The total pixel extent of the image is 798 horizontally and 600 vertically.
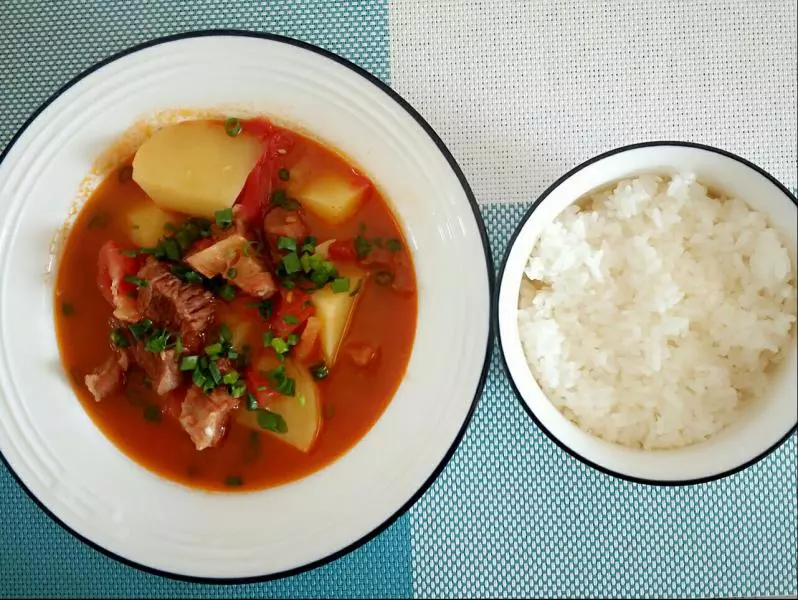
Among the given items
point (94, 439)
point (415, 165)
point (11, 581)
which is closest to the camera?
point (415, 165)

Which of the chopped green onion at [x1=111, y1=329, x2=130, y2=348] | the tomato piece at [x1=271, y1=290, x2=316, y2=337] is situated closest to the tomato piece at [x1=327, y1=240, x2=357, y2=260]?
the tomato piece at [x1=271, y1=290, x2=316, y2=337]

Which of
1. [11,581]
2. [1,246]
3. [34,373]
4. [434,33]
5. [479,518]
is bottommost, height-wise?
[11,581]

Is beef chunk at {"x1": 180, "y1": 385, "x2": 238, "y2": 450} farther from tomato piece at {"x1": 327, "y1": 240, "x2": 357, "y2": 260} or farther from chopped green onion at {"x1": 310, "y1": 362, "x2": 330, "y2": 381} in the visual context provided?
tomato piece at {"x1": 327, "y1": 240, "x2": 357, "y2": 260}

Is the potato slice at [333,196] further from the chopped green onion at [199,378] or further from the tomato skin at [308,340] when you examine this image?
the chopped green onion at [199,378]

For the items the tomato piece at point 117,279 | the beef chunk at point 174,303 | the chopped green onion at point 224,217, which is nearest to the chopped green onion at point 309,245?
the chopped green onion at point 224,217

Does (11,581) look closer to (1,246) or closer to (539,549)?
(1,246)

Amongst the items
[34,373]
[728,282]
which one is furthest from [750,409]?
[34,373]

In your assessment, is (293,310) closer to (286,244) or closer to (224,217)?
(286,244)
